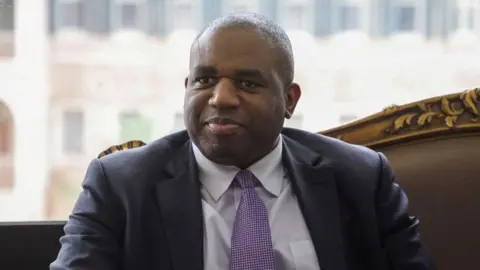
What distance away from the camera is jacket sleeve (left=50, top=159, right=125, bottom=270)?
1.03 metres

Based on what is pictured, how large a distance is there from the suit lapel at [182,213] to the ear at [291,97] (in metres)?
0.21

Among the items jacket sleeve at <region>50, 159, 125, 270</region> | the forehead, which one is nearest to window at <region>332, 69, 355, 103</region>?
the forehead

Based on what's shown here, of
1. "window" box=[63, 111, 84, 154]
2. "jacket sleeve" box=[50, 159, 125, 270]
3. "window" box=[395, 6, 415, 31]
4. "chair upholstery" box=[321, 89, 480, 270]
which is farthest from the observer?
"window" box=[395, 6, 415, 31]

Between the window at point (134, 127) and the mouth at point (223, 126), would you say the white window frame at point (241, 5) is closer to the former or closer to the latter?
the window at point (134, 127)

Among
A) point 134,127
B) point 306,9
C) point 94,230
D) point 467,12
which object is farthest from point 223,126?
point 467,12

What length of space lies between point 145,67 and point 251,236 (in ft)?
2.23

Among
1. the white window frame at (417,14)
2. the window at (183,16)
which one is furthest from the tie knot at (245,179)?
the white window frame at (417,14)

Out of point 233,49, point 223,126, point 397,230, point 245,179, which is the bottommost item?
point 397,230

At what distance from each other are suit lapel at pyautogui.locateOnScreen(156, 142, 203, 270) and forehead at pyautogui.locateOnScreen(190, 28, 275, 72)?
21cm

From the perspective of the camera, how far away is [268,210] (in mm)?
1156

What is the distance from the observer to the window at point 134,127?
5.29ft

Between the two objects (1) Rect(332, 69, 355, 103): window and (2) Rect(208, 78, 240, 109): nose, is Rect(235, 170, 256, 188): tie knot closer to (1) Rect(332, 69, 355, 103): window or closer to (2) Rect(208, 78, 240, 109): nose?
(2) Rect(208, 78, 240, 109): nose

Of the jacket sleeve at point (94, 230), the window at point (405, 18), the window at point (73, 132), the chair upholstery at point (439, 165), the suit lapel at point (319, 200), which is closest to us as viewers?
the jacket sleeve at point (94, 230)

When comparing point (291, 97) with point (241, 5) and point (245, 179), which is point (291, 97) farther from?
point (241, 5)
